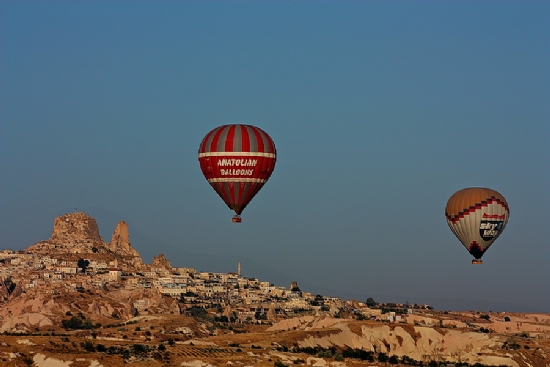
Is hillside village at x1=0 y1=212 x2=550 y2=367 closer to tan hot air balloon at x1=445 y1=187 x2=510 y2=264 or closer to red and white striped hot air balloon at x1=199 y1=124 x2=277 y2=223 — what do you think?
tan hot air balloon at x1=445 y1=187 x2=510 y2=264

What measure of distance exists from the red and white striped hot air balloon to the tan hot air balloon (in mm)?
22354

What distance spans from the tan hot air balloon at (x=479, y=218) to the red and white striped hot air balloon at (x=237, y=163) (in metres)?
22.4

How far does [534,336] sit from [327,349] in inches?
1777

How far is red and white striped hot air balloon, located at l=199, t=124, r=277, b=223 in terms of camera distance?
3364 inches

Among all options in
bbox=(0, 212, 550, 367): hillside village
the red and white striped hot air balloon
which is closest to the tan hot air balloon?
bbox=(0, 212, 550, 367): hillside village

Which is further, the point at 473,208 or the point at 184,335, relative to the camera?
the point at 184,335

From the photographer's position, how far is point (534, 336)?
156 metres

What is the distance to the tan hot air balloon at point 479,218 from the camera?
318 feet

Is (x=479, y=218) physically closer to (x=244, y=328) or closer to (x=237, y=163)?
(x=237, y=163)

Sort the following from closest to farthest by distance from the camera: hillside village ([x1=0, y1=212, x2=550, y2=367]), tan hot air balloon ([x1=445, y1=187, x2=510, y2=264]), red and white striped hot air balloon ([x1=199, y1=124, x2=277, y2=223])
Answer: red and white striped hot air balloon ([x1=199, y1=124, x2=277, y2=223])
tan hot air balloon ([x1=445, y1=187, x2=510, y2=264])
hillside village ([x1=0, y1=212, x2=550, y2=367])

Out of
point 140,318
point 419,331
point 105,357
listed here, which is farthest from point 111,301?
point 105,357

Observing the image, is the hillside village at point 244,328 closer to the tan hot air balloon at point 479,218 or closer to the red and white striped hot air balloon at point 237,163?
the tan hot air balloon at point 479,218

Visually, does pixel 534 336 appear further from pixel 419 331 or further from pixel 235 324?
pixel 235 324

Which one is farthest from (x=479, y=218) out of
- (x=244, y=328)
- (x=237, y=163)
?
(x=244, y=328)
